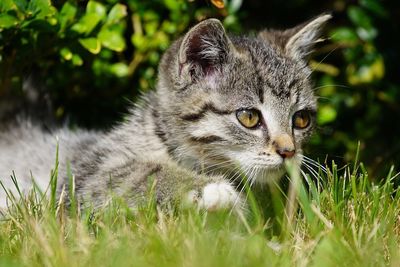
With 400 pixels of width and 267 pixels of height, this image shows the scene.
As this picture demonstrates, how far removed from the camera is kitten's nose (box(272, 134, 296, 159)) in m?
2.71

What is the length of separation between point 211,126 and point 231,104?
0.13 metres

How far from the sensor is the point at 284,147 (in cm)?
271

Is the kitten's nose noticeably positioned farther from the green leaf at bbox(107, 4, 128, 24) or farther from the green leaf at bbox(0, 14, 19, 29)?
the green leaf at bbox(0, 14, 19, 29)

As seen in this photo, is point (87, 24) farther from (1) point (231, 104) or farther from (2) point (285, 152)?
(2) point (285, 152)

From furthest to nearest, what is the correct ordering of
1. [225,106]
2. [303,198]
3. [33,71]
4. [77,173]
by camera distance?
[33,71] → [77,173] → [225,106] → [303,198]

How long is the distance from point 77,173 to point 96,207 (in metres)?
0.42

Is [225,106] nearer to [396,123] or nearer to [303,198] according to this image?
[303,198]

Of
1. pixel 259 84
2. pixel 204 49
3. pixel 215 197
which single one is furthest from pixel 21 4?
pixel 215 197

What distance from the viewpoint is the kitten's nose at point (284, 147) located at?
2705 millimetres

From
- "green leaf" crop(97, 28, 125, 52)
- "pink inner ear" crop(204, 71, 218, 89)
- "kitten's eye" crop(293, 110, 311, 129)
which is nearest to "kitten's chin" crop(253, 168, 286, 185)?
"kitten's eye" crop(293, 110, 311, 129)

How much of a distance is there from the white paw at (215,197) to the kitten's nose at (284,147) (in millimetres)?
263

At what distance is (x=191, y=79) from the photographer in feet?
9.68

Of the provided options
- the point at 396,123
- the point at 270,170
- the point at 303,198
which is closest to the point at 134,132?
the point at 270,170

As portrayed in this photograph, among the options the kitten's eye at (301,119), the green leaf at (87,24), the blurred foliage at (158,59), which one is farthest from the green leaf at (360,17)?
the green leaf at (87,24)
